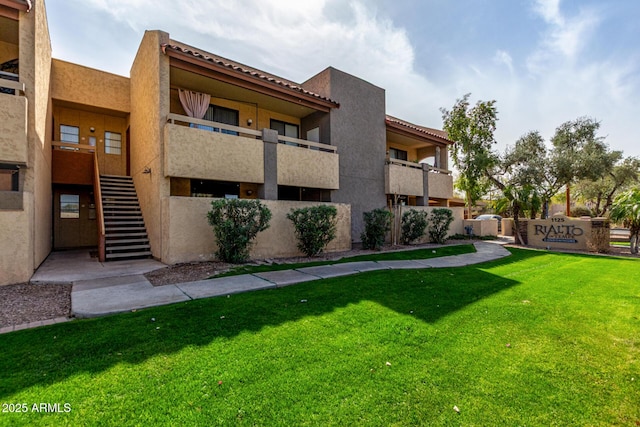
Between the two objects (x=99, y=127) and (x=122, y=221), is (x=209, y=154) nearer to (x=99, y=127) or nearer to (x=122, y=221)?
(x=122, y=221)

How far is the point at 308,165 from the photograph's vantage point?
41.5ft

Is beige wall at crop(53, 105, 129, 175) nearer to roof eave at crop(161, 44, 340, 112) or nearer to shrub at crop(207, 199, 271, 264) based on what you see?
roof eave at crop(161, 44, 340, 112)

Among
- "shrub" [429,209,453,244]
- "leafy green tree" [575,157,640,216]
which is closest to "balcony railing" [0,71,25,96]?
"shrub" [429,209,453,244]

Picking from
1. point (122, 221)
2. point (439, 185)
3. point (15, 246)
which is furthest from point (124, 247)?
point (439, 185)

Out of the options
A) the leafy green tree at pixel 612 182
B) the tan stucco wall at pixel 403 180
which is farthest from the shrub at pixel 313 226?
the leafy green tree at pixel 612 182

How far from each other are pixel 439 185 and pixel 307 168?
34.6 feet

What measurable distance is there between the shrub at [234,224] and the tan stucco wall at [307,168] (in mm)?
2623

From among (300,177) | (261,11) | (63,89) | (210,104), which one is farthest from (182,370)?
(63,89)

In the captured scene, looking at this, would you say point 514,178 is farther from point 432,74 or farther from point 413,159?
point 432,74

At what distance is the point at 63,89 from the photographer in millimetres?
12898

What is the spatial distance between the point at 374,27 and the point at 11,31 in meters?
12.0

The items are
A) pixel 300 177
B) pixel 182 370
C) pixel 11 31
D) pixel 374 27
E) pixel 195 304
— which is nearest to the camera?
pixel 182 370

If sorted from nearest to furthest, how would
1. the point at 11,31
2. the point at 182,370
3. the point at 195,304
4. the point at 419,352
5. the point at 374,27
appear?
1. the point at 182,370
2. the point at 419,352
3. the point at 195,304
4. the point at 11,31
5. the point at 374,27

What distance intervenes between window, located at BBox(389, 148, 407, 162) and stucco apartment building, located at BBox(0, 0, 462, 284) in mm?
1799
